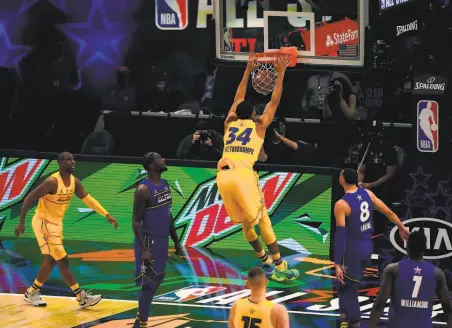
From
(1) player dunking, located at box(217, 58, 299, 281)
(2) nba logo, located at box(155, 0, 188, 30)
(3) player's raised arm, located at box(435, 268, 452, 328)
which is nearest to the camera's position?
(3) player's raised arm, located at box(435, 268, 452, 328)

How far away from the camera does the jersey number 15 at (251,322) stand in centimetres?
902

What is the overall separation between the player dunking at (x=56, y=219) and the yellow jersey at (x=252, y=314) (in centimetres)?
507

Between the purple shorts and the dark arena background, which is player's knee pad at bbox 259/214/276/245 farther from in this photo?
the purple shorts

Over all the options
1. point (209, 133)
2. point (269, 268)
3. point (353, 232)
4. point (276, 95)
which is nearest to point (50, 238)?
point (269, 268)

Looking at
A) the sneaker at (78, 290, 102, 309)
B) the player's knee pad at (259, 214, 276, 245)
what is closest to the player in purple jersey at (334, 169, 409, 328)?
the player's knee pad at (259, 214, 276, 245)

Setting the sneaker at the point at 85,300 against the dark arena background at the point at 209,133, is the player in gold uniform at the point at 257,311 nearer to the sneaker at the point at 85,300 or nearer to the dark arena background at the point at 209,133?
the dark arena background at the point at 209,133

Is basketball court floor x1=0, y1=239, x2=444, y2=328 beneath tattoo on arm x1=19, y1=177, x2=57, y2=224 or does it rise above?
beneath

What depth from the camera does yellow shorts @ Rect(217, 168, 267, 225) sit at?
1390cm

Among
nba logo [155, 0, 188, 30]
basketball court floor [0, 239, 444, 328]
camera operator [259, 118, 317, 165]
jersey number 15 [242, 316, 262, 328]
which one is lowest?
basketball court floor [0, 239, 444, 328]

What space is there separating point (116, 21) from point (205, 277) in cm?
642

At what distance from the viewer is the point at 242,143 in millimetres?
13914

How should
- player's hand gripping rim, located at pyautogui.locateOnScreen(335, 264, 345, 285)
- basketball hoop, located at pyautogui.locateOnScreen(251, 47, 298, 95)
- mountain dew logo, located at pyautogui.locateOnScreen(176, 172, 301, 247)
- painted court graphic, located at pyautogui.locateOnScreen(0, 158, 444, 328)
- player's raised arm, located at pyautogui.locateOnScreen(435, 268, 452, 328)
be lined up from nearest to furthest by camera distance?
1. player's raised arm, located at pyautogui.locateOnScreen(435, 268, 452, 328)
2. player's hand gripping rim, located at pyautogui.locateOnScreen(335, 264, 345, 285)
3. basketball hoop, located at pyautogui.locateOnScreen(251, 47, 298, 95)
4. painted court graphic, located at pyautogui.locateOnScreen(0, 158, 444, 328)
5. mountain dew logo, located at pyautogui.locateOnScreen(176, 172, 301, 247)

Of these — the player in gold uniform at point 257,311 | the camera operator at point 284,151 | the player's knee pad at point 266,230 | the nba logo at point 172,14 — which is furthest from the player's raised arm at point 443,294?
the nba logo at point 172,14

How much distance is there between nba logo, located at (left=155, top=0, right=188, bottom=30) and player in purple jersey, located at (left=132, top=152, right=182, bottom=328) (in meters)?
7.95
